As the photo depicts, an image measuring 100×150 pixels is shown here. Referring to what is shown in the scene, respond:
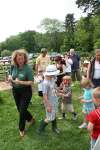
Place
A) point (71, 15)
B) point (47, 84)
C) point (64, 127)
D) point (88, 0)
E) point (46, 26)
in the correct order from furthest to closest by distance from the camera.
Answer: point (71, 15) → point (46, 26) → point (88, 0) → point (64, 127) → point (47, 84)

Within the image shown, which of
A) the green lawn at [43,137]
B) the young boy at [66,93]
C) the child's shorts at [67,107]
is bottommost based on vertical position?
the green lawn at [43,137]

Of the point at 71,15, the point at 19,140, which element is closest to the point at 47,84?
the point at 19,140

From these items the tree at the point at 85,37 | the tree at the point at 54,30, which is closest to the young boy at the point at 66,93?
the tree at the point at 85,37

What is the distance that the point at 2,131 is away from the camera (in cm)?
930

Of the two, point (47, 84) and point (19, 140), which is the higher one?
point (47, 84)

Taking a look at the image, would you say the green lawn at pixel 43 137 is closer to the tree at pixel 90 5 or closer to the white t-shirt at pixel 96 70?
the white t-shirt at pixel 96 70

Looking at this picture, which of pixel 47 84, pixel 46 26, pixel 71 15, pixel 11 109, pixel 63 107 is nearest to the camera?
pixel 47 84

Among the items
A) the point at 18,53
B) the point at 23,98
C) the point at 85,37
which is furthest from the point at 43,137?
the point at 85,37

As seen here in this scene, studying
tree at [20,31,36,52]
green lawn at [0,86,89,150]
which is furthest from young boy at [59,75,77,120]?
tree at [20,31,36,52]

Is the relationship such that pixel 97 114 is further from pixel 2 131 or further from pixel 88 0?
pixel 88 0

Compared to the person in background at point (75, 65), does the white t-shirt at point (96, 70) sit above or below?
above

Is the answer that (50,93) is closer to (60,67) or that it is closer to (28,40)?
(60,67)

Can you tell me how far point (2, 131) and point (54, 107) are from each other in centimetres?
143

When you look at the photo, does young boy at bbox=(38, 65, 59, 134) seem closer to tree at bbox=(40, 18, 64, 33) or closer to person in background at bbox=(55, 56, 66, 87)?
person in background at bbox=(55, 56, 66, 87)
